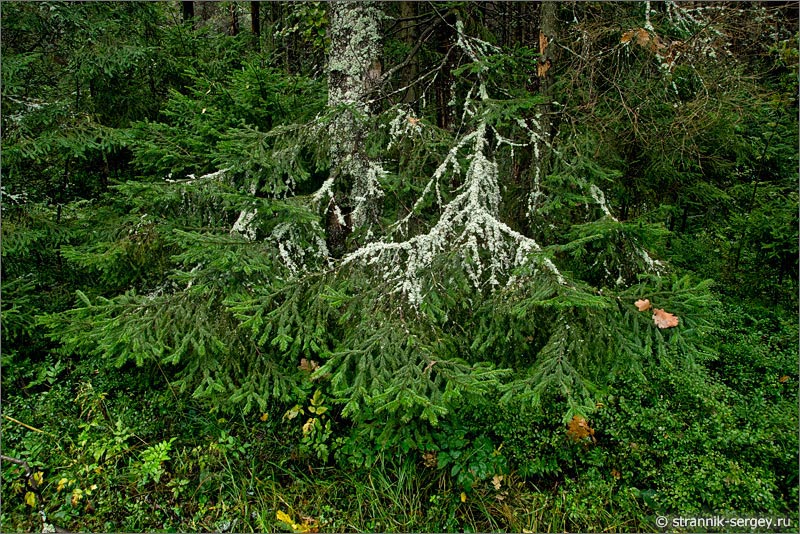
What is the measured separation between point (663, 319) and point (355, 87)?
9.65ft

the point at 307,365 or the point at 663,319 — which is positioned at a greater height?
the point at 663,319

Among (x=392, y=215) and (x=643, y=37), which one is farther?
(x=392, y=215)

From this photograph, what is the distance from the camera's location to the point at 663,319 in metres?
2.42

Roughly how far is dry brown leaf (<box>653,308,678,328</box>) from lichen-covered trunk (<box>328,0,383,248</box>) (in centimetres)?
224

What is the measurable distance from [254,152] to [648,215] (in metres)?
3.39

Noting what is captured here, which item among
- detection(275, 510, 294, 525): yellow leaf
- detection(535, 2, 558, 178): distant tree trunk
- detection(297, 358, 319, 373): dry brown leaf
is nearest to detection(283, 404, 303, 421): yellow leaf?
detection(297, 358, 319, 373): dry brown leaf

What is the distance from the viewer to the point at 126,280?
407 cm

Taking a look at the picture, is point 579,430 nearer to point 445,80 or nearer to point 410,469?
point 410,469

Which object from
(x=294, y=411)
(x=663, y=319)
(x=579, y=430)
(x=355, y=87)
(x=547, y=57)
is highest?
(x=547, y=57)

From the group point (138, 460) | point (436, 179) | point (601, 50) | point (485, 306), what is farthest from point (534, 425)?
point (138, 460)

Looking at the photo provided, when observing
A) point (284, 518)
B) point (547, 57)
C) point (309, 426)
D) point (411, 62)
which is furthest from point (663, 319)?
point (411, 62)

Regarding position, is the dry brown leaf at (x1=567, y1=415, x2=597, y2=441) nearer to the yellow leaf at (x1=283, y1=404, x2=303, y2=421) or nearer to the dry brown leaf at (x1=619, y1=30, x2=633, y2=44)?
the yellow leaf at (x1=283, y1=404, x2=303, y2=421)

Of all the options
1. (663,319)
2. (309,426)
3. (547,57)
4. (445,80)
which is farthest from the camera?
(445,80)

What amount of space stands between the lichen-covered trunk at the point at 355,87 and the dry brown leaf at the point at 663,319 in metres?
2.24
